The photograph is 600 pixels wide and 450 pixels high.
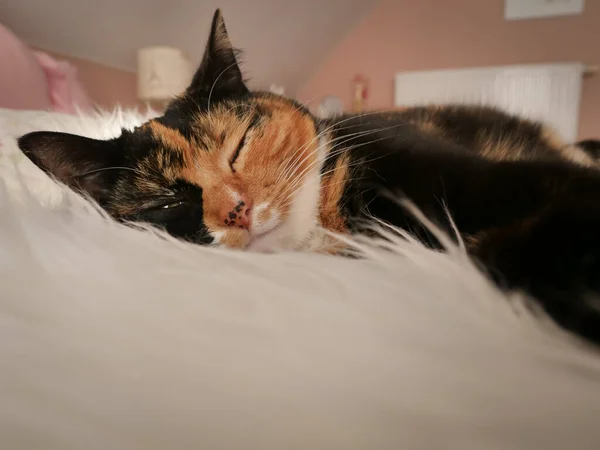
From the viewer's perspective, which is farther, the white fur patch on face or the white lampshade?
the white lampshade

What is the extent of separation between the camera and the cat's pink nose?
0.62 metres

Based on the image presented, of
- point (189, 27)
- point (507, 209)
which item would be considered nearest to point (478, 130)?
point (507, 209)

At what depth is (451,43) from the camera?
3.07m

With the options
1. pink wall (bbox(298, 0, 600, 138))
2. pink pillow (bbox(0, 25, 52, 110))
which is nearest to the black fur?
pink pillow (bbox(0, 25, 52, 110))

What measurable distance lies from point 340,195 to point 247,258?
214mm

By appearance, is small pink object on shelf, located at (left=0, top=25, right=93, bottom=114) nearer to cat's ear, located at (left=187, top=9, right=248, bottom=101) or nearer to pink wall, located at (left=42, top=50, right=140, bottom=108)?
pink wall, located at (left=42, top=50, right=140, bottom=108)

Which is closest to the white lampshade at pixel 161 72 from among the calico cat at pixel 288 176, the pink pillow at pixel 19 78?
the pink pillow at pixel 19 78

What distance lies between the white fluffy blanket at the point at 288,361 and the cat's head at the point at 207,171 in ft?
0.56

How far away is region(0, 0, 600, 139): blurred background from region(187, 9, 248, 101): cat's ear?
38.8 inches

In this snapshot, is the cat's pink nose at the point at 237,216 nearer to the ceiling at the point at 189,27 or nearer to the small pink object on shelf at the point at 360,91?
the ceiling at the point at 189,27

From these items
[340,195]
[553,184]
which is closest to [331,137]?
[340,195]

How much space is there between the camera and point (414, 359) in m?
0.30

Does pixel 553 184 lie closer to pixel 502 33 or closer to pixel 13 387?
pixel 13 387

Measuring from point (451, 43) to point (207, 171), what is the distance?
303 centimetres
